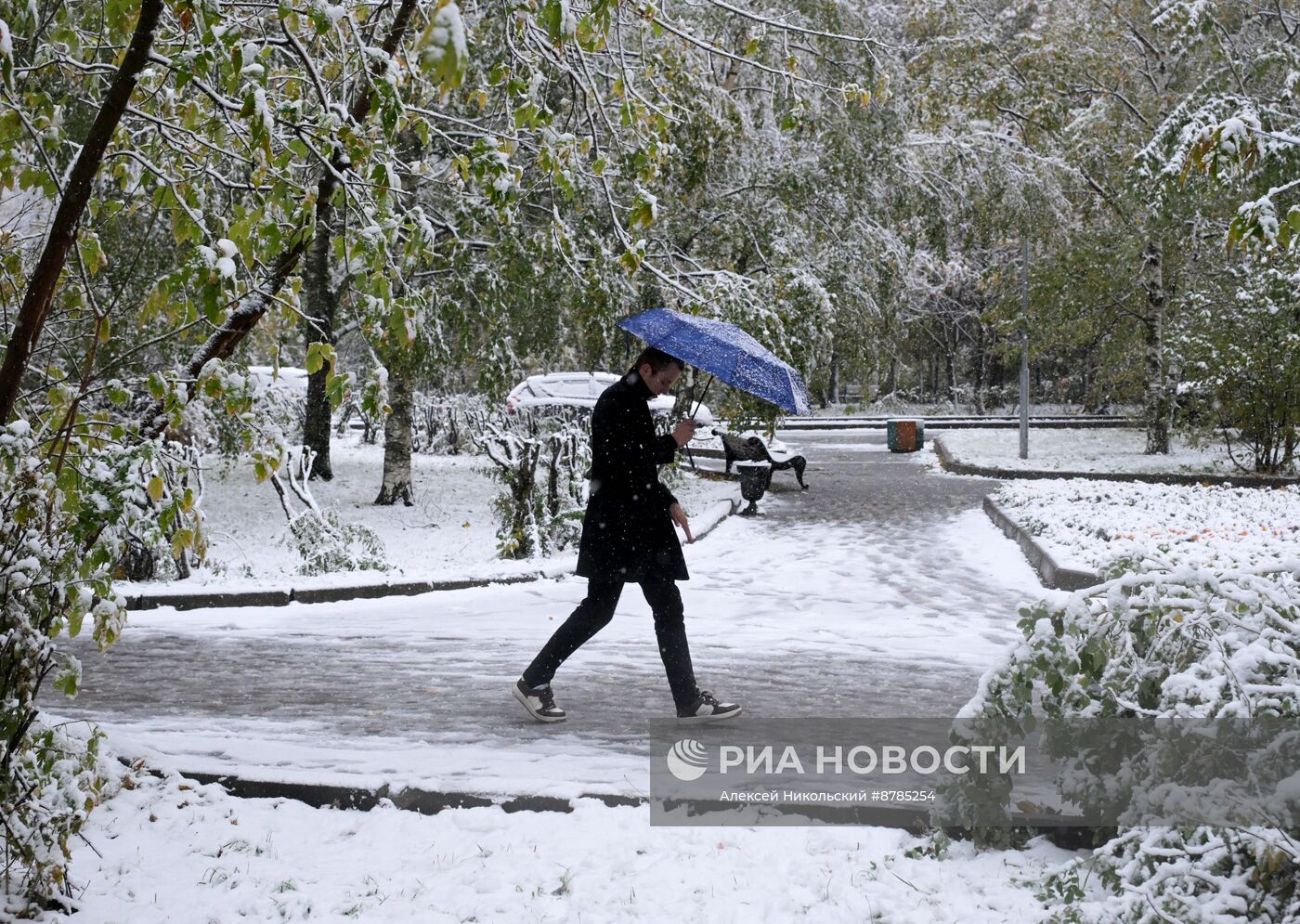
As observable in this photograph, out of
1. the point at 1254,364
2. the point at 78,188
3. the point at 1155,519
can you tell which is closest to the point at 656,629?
the point at 78,188

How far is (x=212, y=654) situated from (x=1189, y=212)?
18.6 meters

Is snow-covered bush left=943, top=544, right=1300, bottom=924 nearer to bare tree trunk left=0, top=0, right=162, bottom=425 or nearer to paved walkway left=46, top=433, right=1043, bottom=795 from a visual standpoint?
paved walkway left=46, top=433, right=1043, bottom=795

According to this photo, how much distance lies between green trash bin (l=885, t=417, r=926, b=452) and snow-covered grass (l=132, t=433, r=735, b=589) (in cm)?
1016

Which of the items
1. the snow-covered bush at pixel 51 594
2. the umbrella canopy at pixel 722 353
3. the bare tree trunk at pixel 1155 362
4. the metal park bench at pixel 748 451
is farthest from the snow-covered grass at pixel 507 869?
the bare tree trunk at pixel 1155 362

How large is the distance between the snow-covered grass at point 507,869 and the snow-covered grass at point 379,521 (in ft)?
18.6

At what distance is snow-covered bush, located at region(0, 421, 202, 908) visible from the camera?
3.54m

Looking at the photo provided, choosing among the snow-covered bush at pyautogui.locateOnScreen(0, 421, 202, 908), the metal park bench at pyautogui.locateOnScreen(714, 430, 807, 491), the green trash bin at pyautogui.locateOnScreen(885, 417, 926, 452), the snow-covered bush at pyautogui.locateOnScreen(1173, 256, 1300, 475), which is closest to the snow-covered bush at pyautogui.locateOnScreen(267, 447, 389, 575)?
the snow-covered bush at pyautogui.locateOnScreen(0, 421, 202, 908)

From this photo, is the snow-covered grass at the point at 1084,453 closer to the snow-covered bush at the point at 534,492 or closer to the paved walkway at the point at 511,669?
the paved walkway at the point at 511,669

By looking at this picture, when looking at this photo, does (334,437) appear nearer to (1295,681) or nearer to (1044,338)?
(1044,338)

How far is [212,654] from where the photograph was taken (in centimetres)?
767

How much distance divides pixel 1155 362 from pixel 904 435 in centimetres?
760

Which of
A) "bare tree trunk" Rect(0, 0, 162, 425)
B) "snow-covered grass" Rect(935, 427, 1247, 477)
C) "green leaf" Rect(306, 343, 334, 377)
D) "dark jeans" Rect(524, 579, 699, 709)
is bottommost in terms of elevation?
"dark jeans" Rect(524, 579, 699, 709)

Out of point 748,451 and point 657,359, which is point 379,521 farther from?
point 657,359

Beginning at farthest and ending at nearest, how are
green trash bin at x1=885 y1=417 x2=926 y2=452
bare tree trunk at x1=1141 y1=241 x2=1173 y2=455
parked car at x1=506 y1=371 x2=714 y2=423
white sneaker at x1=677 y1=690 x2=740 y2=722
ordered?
green trash bin at x1=885 y1=417 x2=926 y2=452, parked car at x1=506 y1=371 x2=714 y2=423, bare tree trunk at x1=1141 y1=241 x2=1173 y2=455, white sneaker at x1=677 y1=690 x2=740 y2=722
